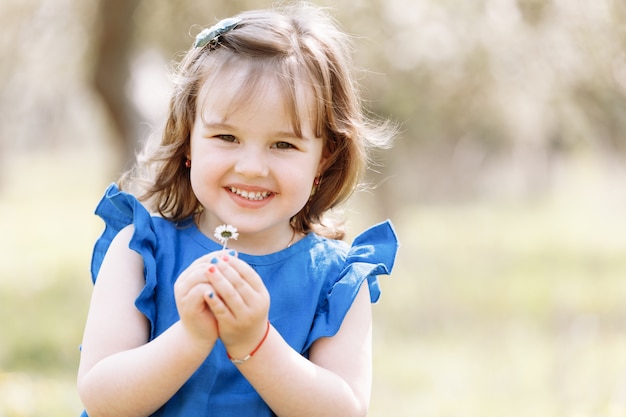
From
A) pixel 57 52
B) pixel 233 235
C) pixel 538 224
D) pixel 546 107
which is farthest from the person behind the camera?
pixel 538 224

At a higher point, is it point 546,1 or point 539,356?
point 546,1

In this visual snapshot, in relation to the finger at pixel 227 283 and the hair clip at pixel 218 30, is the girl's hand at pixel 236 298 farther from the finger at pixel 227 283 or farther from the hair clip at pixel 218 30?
the hair clip at pixel 218 30

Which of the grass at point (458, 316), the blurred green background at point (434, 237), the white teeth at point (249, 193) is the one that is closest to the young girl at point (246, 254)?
the white teeth at point (249, 193)

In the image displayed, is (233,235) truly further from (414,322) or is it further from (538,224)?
(538,224)

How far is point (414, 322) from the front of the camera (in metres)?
6.52

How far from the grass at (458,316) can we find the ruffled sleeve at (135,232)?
158 centimetres

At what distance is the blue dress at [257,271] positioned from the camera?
1894 mm

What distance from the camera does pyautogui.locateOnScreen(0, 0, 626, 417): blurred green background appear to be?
4469 mm

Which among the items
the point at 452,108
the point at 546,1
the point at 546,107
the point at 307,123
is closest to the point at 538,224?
the point at 452,108

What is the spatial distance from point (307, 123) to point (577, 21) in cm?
297

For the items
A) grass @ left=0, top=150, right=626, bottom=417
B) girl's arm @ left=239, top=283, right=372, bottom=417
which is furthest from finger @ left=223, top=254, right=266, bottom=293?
grass @ left=0, top=150, right=626, bottom=417

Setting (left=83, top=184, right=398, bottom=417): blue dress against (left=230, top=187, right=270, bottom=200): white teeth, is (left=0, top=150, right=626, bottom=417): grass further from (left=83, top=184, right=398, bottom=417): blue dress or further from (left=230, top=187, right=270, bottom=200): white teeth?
(left=230, top=187, right=270, bottom=200): white teeth

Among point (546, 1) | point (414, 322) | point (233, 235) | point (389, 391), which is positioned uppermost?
point (546, 1)

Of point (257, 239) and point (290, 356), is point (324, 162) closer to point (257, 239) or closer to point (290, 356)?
point (257, 239)
